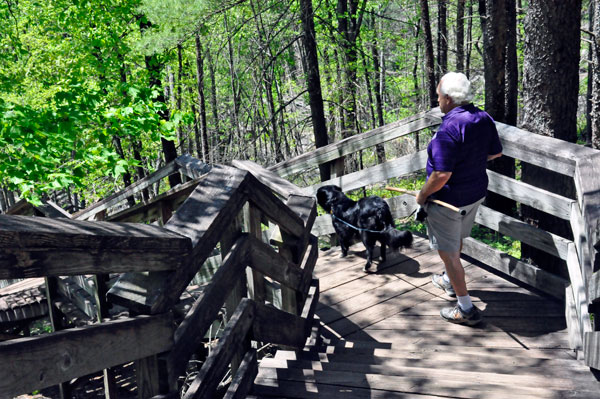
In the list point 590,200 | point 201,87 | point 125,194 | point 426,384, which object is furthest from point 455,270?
point 201,87

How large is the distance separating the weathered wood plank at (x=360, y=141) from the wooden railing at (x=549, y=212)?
0.01 m

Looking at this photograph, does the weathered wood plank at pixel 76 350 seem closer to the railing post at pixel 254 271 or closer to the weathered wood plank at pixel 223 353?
the weathered wood plank at pixel 223 353

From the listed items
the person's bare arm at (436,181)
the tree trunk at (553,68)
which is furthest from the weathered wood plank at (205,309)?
the tree trunk at (553,68)

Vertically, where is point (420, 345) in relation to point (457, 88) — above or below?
below

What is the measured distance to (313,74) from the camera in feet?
28.2

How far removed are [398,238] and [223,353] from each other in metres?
2.95

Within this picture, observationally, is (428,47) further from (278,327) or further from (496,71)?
(278,327)

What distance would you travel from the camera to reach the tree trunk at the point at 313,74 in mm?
8094

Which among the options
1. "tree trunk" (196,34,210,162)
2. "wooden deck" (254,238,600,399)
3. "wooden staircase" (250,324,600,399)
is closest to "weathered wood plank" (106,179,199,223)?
"wooden deck" (254,238,600,399)

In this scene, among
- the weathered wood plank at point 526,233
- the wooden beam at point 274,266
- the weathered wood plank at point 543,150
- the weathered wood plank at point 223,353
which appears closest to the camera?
the weathered wood plank at point 223,353

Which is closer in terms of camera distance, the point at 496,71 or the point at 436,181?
the point at 436,181

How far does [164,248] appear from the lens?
1.98m

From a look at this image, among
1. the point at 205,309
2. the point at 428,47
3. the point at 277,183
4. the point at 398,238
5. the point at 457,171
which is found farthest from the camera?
the point at 428,47

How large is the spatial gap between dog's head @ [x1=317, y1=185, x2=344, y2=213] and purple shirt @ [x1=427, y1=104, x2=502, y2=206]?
212cm
